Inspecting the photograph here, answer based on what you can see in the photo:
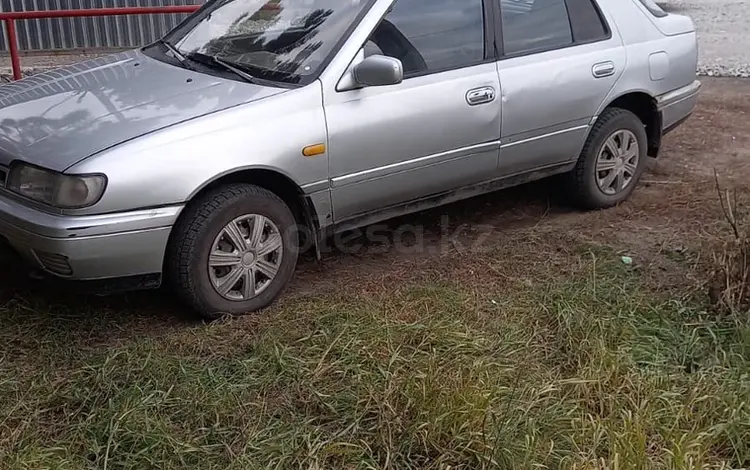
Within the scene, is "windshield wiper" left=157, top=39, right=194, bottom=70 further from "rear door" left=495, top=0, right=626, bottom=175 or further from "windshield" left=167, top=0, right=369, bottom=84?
"rear door" left=495, top=0, right=626, bottom=175

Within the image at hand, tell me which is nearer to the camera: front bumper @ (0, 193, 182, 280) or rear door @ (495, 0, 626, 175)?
front bumper @ (0, 193, 182, 280)

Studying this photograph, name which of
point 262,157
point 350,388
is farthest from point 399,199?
point 350,388

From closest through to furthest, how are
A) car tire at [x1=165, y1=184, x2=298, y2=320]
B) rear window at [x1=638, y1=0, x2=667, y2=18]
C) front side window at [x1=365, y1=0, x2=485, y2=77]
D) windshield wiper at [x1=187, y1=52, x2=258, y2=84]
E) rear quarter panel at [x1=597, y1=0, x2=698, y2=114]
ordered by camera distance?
car tire at [x1=165, y1=184, x2=298, y2=320] < windshield wiper at [x1=187, y1=52, x2=258, y2=84] < front side window at [x1=365, y1=0, x2=485, y2=77] < rear quarter panel at [x1=597, y1=0, x2=698, y2=114] < rear window at [x1=638, y1=0, x2=667, y2=18]

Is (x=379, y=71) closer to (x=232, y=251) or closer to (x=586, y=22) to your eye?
(x=232, y=251)

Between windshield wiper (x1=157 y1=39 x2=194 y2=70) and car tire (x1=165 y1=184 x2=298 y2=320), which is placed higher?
windshield wiper (x1=157 y1=39 x2=194 y2=70)

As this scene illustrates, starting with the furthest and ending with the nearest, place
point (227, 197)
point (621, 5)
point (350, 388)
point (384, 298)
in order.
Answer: point (621, 5) < point (384, 298) < point (227, 197) < point (350, 388)

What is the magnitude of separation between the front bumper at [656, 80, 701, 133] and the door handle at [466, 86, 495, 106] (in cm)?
149

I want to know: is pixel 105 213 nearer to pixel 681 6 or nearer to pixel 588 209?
pixel 588 209

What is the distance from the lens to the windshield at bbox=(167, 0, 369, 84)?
4113 millimetres

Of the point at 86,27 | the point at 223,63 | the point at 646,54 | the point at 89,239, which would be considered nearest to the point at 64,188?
the point at 89,239

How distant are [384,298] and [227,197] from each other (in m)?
0.98

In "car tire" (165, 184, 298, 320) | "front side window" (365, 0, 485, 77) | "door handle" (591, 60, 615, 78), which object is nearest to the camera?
"car tire" (165, 184, 298, 320)

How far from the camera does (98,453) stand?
2990mm

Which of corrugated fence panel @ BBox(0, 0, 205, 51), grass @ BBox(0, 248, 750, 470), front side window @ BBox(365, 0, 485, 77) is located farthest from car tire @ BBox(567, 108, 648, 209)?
corrugated fence panel @ BBox(0, 0, 205, 51)
